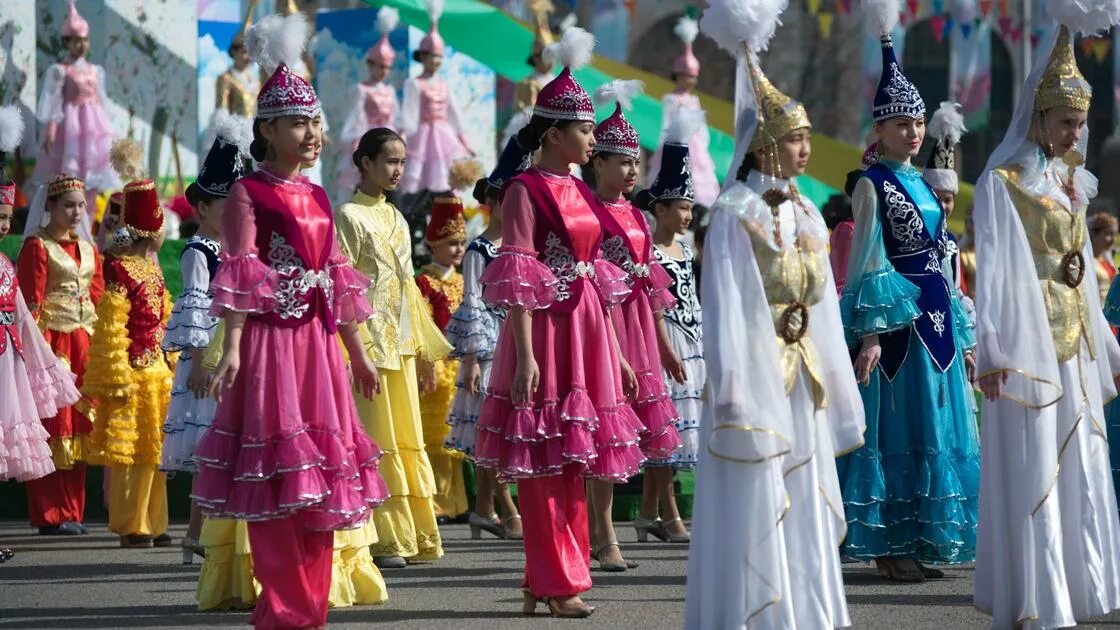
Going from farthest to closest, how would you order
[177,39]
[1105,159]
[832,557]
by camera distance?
[1105,159] → [177,39] → [832,557]

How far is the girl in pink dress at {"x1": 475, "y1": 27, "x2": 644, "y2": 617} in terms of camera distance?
6828 millimetres

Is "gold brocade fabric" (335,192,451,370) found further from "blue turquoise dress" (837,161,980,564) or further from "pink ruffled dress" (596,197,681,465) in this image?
"blue turquoise dress" (837,161,980,564)

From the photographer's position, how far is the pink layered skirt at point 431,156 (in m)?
17.2

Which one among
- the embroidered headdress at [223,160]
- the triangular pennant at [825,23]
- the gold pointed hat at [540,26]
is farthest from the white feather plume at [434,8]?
the triangular pennant at [825,23]

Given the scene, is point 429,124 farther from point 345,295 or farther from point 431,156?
point 345,295

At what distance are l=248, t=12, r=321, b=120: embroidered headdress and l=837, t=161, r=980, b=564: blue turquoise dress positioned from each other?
8.39ft

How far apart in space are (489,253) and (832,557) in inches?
154

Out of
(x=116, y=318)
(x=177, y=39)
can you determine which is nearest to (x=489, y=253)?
(x=116, y=318)

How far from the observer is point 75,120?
15.7m

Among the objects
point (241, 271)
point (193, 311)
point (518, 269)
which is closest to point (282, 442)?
point (241, 271)

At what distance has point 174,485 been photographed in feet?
36.8

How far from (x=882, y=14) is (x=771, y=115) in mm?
2022

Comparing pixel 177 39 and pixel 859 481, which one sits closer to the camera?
pixel 859 481

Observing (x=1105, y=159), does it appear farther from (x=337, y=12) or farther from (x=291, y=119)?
(x=291, y=119)
